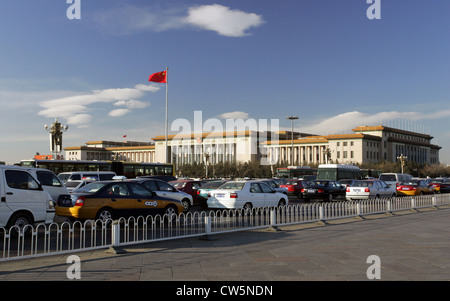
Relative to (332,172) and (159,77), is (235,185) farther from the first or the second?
(332,172)

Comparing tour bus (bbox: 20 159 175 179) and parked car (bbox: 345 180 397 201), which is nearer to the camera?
parked car (bbox: 345 180 397 201)

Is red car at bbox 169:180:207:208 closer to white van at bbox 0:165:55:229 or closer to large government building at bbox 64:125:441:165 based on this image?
white van at bbox 0:165:55:229

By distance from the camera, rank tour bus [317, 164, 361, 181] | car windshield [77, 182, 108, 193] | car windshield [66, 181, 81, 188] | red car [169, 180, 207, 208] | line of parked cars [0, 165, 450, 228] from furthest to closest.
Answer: tour bus [317, 164, 361, 181] < car windshield [66, 181, 81, 188] < red car [169, 180, 207, 208] < car windshield [77, 182, 108, 193] < line of parked cars [0, 165, 450, 228]

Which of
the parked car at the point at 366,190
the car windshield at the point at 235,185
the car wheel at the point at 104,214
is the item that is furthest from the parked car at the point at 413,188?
the car wheel at the point at 104,214

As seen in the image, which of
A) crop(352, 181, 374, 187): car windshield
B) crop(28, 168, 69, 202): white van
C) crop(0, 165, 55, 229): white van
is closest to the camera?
crop(0, 165, 55, 229): white van

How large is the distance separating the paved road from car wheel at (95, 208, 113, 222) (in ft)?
9.31

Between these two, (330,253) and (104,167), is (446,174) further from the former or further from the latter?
(330,253)

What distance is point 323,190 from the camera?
25.2 metres

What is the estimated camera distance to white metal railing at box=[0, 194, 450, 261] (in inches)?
335

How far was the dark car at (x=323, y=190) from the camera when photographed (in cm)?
2506

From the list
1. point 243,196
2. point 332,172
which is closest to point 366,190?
point 243,196

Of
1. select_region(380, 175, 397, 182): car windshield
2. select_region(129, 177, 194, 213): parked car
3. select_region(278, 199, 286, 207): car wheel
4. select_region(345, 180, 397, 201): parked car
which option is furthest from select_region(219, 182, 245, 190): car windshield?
select_region(380, 175, 397, 182): car windshield

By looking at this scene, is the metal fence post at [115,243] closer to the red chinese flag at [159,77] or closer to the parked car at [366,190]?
the parked car at [366,190]
